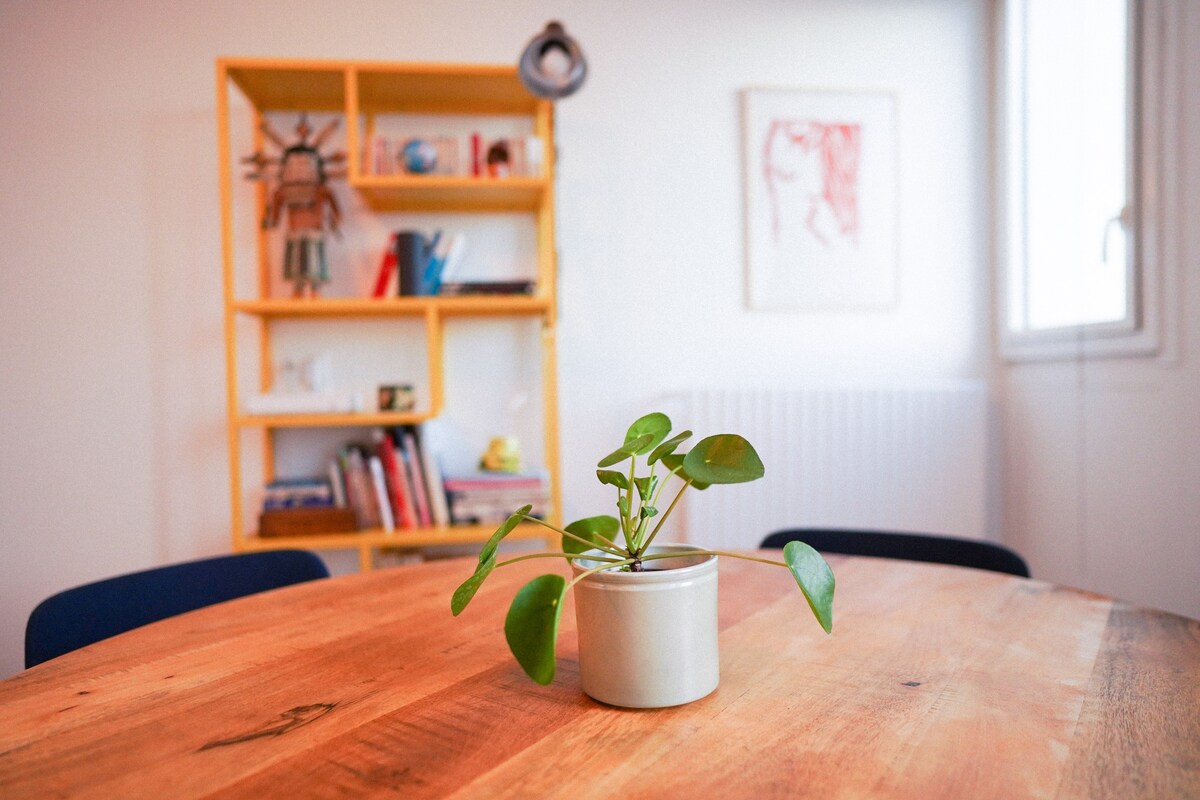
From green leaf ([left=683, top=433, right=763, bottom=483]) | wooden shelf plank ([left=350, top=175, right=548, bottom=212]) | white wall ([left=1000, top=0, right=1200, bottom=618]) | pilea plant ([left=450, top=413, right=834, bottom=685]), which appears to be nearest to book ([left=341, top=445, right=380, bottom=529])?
wooden shelf plank ([left=350, top=175, right=548, bottom=212])

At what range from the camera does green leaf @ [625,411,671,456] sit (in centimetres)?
68

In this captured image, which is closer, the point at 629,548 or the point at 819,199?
the point at 629,548

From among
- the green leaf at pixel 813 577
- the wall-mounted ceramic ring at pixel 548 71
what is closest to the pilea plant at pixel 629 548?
the green leaf at pixel 813 577

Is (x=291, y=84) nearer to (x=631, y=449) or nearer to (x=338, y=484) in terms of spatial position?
(x=338, y=484)

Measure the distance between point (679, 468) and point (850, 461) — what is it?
2.04 metres

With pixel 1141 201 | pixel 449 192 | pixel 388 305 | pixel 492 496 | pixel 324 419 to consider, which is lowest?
pixel 492 496

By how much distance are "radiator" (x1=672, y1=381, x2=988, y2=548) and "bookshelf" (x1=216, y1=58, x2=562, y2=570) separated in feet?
1.89

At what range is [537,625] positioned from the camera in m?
0.56

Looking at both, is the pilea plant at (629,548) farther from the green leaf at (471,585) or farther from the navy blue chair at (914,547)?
the navy blue chair at (914,547)

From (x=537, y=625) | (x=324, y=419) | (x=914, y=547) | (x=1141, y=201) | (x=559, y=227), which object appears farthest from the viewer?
(x=559, y=227)

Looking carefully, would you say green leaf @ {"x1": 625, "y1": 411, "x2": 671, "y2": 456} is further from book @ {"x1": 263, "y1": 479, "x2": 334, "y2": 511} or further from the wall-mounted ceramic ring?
book @ {"x1": 263, "y1": 479, "x2": 334, "y2": 511}

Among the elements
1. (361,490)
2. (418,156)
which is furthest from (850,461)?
(418,156)

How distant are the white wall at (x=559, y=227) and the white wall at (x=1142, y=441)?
444 mm

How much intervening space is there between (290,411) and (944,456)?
213 centimetres
